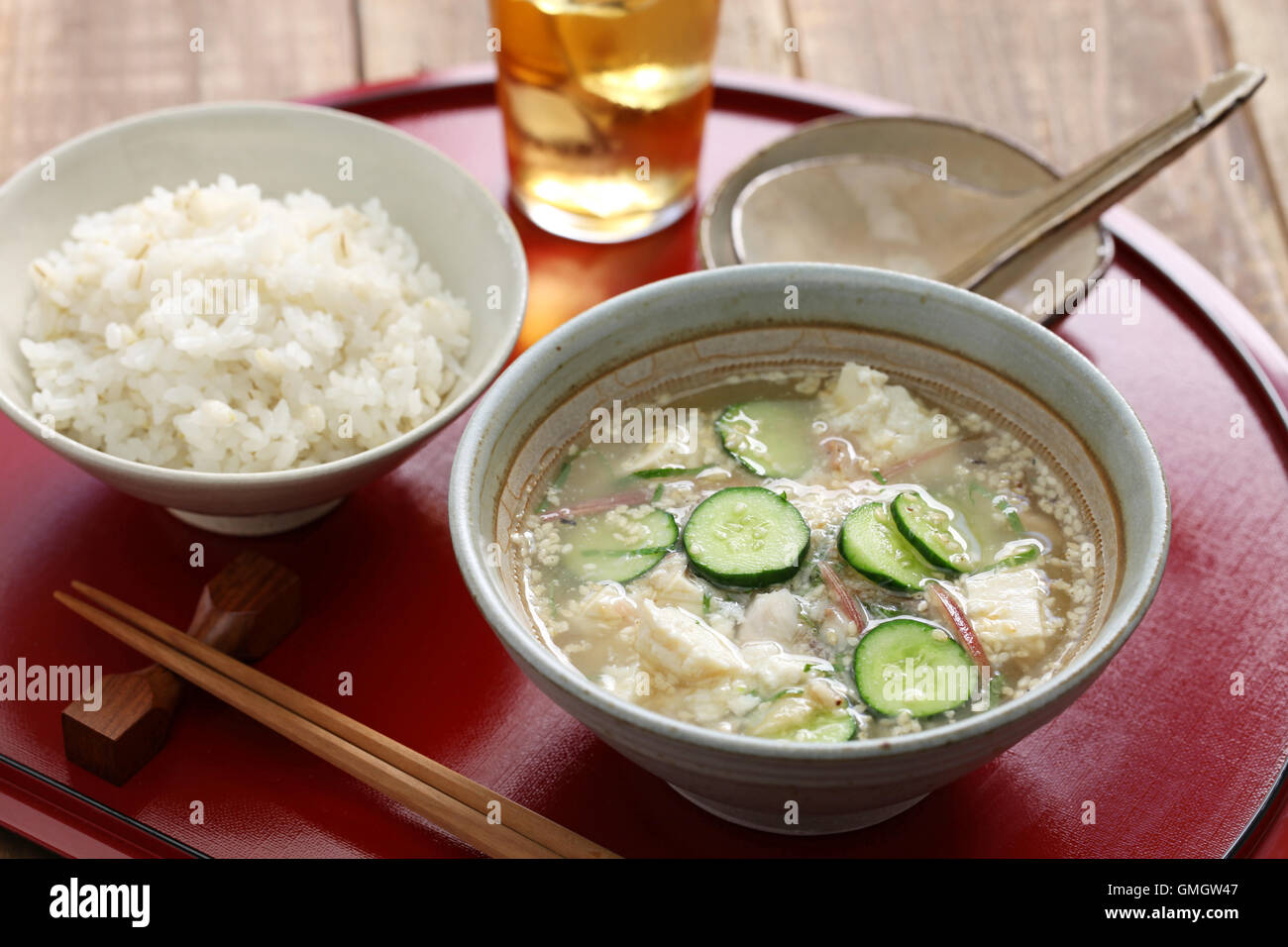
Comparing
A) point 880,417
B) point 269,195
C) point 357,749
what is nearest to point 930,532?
point 880,417

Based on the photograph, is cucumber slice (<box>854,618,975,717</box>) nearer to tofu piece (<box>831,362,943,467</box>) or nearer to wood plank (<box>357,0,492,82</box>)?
tofu piece (<box>831,362,943,467</box>)

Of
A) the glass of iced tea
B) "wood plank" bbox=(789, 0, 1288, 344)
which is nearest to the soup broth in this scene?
the glass of iced tea

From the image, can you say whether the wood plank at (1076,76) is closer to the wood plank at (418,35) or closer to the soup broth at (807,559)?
the wood plank at (418,35)

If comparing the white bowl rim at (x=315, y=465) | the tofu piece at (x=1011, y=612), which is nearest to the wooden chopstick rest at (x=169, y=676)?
the white bowl rim at (x=315, y=465)

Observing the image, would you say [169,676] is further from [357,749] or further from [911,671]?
[911,671]

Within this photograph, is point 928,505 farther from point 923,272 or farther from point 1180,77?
point 1180,77
